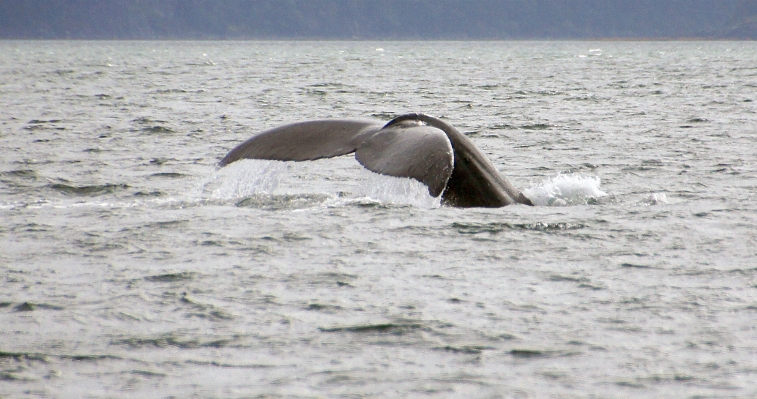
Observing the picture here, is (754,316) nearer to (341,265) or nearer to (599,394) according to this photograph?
(599,394)

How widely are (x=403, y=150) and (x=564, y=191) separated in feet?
11.6

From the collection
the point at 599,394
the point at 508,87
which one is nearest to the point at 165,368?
the point at 599,394

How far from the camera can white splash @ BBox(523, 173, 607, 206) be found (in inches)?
342

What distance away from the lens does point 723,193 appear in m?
9.33

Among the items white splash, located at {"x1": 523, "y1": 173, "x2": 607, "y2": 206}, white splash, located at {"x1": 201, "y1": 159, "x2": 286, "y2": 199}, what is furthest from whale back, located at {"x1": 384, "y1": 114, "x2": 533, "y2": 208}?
white splash, located at {"x1": 201, "y1": 159, "x2": 286, "y2": 199}

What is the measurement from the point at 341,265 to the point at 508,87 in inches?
1086

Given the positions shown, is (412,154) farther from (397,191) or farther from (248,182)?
(248,182)

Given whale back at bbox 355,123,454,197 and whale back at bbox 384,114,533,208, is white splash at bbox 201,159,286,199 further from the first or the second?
whale back at bbox 355,123,454,197

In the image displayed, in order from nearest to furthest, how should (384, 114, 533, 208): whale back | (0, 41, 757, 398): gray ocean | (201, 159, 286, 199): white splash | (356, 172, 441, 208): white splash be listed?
(0, 41, 757, 398): gray ocean < (384, 114, 533, 208): whale back < (356, 172, 441, 208): white splash < (201, 159, 286, 199): white splash

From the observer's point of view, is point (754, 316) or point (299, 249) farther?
point (299, 249)

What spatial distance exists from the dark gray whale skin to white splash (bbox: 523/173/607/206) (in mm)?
1201

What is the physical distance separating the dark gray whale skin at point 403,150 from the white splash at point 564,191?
3.94 feet

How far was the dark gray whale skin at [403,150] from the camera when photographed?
5.71 meters

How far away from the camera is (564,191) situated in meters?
9.10
